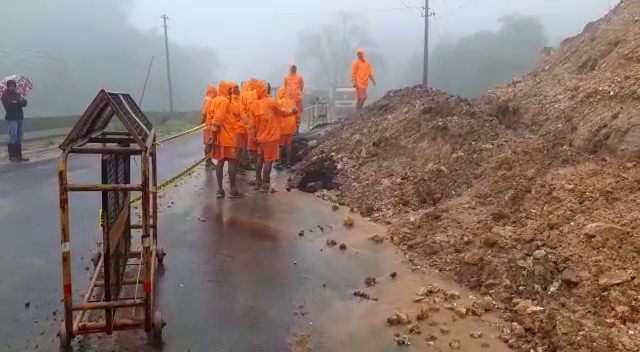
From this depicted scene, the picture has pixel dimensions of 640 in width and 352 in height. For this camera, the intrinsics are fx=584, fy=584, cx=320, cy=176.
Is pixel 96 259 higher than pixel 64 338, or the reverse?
pixel 96 259

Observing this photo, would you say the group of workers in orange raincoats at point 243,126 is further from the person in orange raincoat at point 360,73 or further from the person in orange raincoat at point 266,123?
the person in orange raincoat at point 360,73

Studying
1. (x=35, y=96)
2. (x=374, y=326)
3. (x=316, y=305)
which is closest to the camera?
(x=374, y=326)

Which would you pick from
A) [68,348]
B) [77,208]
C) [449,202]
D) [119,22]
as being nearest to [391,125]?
[449,202]

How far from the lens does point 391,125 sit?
11.0m

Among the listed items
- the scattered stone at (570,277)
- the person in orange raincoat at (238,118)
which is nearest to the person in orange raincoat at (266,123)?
the person in orange raincoat at (238,118)

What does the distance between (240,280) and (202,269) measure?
54 cm

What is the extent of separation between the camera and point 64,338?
4355mm

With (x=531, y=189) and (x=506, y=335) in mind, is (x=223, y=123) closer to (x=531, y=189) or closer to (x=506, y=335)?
(x=531, y=189)

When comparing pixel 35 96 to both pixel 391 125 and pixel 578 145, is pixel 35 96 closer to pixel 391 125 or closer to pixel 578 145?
pixel 391 125

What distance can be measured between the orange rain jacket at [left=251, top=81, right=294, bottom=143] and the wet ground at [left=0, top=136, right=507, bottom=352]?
3.53 ft

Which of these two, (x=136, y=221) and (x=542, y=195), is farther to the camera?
(x=136, y=221)

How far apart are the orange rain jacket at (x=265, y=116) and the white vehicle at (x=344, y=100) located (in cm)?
2290

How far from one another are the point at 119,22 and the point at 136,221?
58.5 meters

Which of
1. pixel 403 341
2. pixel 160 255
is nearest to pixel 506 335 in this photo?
pixel 403 341
